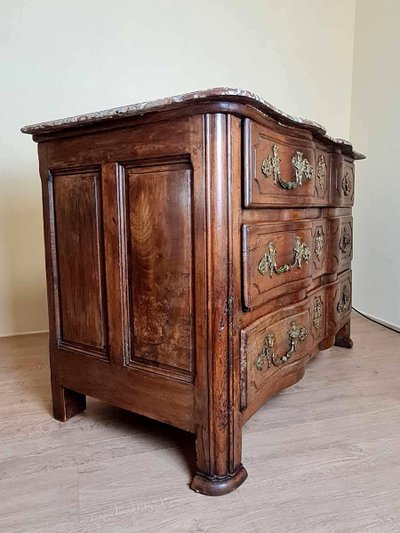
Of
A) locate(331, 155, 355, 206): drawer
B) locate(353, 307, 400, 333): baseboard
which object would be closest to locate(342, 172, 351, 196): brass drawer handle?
locate(331, 155, 355, 206): drawer

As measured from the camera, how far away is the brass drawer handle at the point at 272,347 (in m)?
1.06

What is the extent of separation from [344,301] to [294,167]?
0.84m

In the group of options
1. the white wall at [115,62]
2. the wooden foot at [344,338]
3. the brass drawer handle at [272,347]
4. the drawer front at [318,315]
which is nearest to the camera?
the brass drawer handle at [272,347]

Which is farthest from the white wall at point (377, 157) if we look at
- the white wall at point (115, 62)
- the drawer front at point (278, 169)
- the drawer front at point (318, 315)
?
the drawer front at point (278, 169)

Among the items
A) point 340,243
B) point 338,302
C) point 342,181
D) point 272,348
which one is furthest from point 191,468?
point 342,181

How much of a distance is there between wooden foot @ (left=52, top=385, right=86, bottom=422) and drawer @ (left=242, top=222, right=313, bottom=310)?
0.68 m

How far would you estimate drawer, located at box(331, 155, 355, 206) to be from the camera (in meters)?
1.50

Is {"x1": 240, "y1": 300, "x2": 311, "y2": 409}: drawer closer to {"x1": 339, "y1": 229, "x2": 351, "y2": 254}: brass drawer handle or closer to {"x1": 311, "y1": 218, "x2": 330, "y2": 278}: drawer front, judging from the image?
{"x1": 311, "y1": 218, "x2": 330, "y2": 278}: drawer front

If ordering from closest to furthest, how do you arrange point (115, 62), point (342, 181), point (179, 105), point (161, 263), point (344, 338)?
point (179, 105) < point (161, 263) < point (342, 181) < point (344, 338) < point (115, 62)

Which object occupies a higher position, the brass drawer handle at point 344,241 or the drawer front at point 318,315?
the brass drawer handle at point 344,241

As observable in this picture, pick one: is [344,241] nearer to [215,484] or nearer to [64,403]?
[215,484]

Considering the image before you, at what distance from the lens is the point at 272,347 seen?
3.60ft

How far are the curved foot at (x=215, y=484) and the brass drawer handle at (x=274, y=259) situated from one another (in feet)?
1.60

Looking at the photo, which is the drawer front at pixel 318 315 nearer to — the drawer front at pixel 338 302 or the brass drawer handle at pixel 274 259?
the drawer front at pixel 338 302
